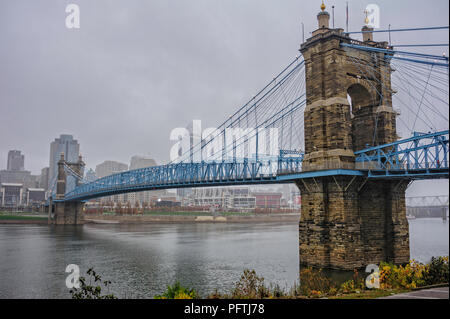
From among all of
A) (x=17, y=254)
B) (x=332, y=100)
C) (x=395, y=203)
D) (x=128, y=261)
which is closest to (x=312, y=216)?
(x=395, y=203)

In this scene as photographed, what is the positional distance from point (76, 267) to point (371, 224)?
82.8 feet

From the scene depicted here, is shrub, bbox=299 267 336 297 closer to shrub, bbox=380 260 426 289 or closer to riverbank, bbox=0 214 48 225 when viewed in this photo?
shrub, bbox=380 260 426 289

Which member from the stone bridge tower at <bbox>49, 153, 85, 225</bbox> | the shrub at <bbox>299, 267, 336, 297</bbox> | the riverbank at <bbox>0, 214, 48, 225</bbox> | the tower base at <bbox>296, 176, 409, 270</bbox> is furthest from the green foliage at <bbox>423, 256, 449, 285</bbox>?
the riverbank at <bbox>0, 214, 48, 225</bbox>

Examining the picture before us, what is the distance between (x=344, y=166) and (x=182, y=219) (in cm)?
9595

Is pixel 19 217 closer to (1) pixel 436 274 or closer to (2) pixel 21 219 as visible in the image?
(2) pixel 21 219

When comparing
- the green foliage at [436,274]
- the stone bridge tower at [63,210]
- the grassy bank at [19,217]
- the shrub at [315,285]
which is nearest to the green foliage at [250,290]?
the shrub at [315,285]

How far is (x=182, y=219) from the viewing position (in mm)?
118875

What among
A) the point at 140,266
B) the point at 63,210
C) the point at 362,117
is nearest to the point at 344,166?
the point at 362,117

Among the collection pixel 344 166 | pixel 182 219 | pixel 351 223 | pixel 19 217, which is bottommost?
pixel 182 219

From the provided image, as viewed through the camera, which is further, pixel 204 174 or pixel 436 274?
pixel 204 174

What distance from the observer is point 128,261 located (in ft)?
117

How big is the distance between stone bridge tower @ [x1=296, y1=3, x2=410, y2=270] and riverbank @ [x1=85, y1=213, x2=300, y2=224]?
8781 centimetres

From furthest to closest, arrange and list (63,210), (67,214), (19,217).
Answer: (19,217)
(67,214)
(63,210)

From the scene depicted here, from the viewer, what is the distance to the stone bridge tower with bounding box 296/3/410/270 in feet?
90.6
